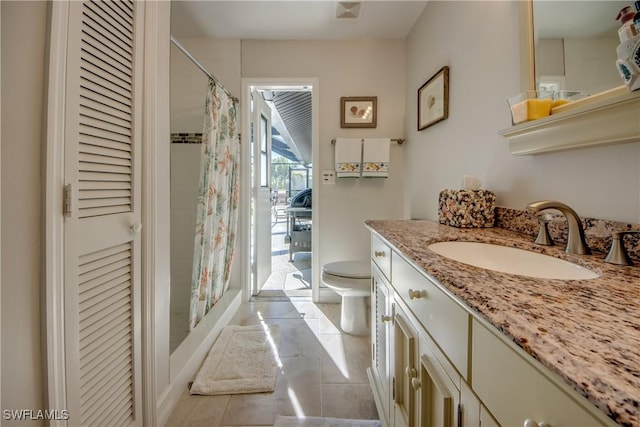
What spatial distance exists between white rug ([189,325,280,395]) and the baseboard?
0.15 ft

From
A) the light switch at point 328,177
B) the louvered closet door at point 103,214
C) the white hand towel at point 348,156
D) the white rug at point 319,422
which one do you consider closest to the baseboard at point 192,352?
the louvered closet door at point 103,214

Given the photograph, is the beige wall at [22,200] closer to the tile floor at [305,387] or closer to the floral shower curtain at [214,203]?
the tile floor at [305,387]

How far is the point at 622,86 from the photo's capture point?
671mm

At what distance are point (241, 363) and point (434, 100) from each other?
81.6 inches

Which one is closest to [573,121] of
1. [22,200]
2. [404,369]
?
[404,369]

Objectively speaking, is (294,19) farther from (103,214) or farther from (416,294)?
(416,294)

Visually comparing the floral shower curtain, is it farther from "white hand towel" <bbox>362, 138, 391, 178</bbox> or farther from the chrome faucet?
the chrome faucet

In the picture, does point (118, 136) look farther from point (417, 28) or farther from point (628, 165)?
point (417, 28)

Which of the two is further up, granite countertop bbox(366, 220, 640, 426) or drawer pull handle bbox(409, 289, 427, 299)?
granite countertop bbox(366, 220, 640, 426)

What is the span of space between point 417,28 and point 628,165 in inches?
76.4

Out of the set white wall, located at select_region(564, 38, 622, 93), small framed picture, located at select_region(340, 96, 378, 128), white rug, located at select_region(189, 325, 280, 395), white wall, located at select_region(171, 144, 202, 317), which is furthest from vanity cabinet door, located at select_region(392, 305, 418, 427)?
white wall, located at select_region(171, 144, 202, 317)

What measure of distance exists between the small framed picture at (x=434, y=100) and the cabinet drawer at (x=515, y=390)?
1562mm

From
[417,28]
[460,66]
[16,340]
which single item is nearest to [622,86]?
[460,66]

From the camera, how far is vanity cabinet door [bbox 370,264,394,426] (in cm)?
106
